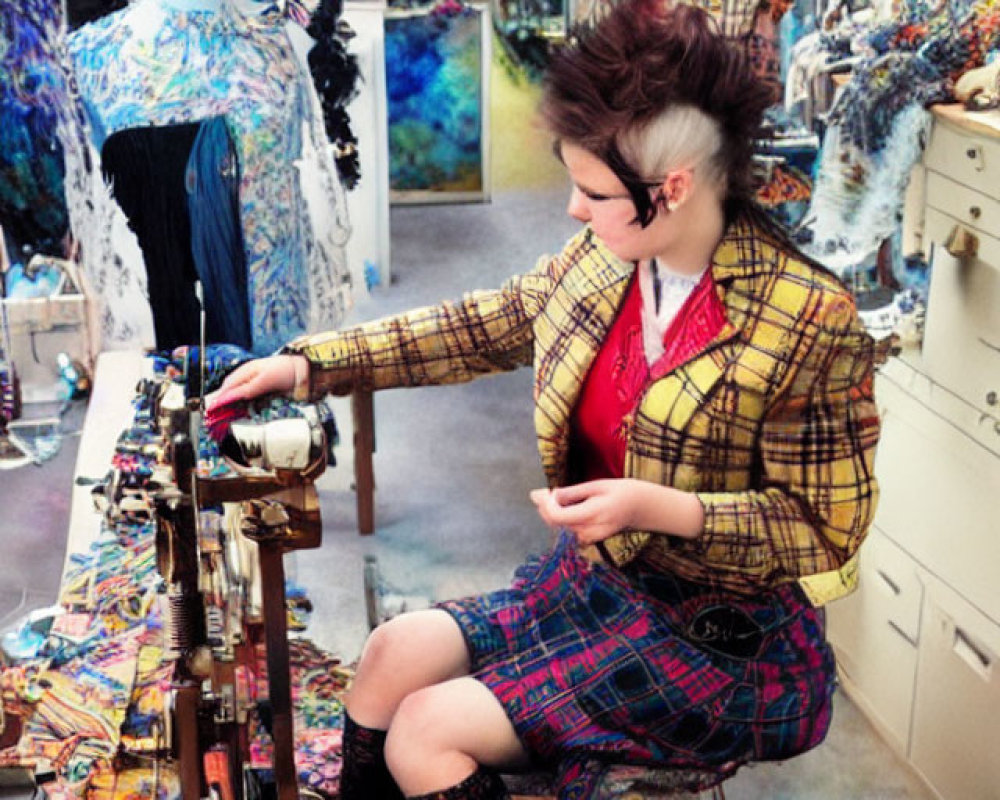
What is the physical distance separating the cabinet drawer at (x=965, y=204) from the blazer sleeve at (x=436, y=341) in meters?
0.65

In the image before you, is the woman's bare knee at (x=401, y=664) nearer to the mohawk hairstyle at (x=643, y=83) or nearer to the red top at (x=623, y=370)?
the red top at (x=623, y=370)

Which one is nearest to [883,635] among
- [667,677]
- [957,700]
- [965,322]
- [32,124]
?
[957,700]

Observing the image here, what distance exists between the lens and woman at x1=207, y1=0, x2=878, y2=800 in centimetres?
159

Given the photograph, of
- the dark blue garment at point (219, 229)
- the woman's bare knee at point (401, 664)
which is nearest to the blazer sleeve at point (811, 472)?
the woman's bare knee at point (401, 664)

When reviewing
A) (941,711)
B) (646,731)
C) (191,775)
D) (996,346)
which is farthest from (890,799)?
(191,775)

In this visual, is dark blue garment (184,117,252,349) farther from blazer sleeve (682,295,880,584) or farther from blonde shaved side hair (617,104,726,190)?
blazer sleeve (682,295,880,584)

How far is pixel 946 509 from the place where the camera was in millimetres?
2389

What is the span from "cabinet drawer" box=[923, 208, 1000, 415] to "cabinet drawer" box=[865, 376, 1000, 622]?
Result: 80 millimetres

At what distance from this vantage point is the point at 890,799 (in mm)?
2531

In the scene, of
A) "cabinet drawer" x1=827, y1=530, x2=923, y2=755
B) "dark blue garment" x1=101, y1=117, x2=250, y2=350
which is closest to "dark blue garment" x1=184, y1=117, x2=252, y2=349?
"dark blue garment" x1=101, y1=117, x2=250, y2=350

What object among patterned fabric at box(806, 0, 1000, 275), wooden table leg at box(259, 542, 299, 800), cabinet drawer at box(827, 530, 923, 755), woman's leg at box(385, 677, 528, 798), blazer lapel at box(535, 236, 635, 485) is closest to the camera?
wooden table leg at box(259, 542, 299, 800)

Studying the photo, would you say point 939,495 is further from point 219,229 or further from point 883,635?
point 219,229

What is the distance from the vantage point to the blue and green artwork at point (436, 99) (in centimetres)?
306

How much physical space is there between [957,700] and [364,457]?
126 cm
